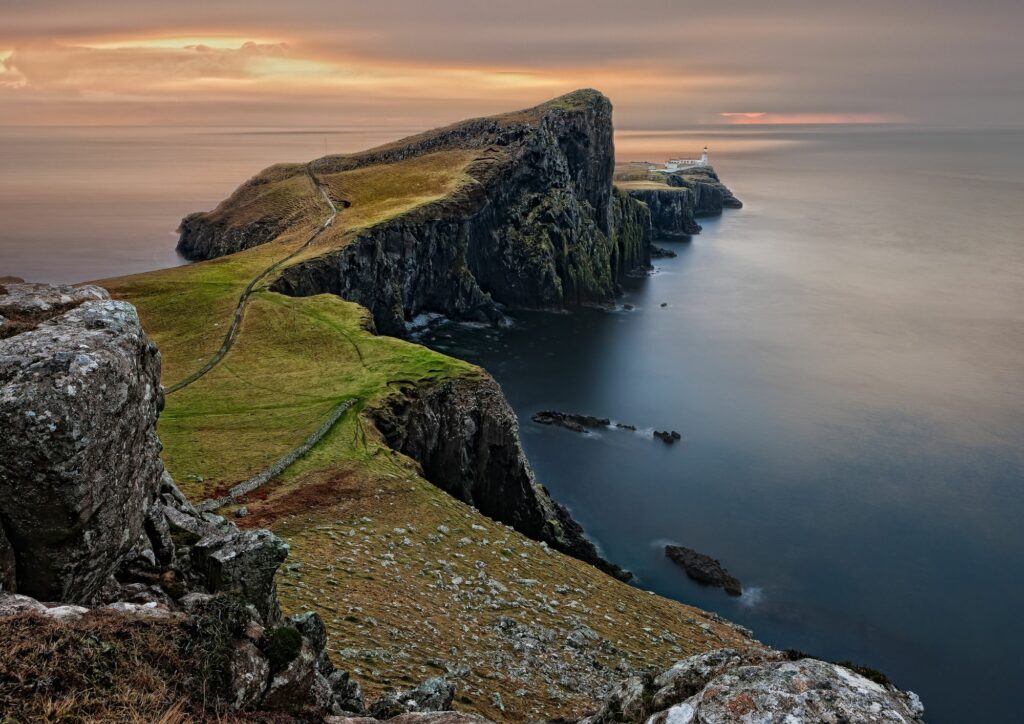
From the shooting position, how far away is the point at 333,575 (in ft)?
112

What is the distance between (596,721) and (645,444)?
78579mm

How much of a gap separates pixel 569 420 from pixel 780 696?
86839 millimetres

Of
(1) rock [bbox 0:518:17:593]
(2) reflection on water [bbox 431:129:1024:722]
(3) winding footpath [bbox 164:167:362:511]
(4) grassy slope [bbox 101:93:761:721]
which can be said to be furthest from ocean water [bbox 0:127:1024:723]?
(1) rock [bbox 0:518:17:593]

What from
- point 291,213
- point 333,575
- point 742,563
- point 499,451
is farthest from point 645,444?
point 291,213

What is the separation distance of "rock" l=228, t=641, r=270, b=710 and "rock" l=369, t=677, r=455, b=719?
4166mm

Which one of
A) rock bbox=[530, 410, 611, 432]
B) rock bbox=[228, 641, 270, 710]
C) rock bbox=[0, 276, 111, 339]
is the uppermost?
rock bbox=[0, 276, 111, 339]

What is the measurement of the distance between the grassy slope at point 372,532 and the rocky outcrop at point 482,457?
255 cm

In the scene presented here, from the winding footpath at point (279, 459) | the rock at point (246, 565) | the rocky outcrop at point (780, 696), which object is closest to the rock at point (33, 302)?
the rock at point (246, 565)

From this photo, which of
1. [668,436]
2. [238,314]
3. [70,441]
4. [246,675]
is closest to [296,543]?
[70,441]

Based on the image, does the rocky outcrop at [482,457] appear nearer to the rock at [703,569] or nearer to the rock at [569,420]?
the rock at [703,569]

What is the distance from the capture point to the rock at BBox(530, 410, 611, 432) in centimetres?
9912

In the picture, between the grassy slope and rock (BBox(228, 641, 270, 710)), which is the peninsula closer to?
rock (BBox(228, 641, 270, 710))

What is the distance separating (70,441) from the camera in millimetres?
15367

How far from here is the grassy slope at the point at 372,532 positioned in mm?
29578
